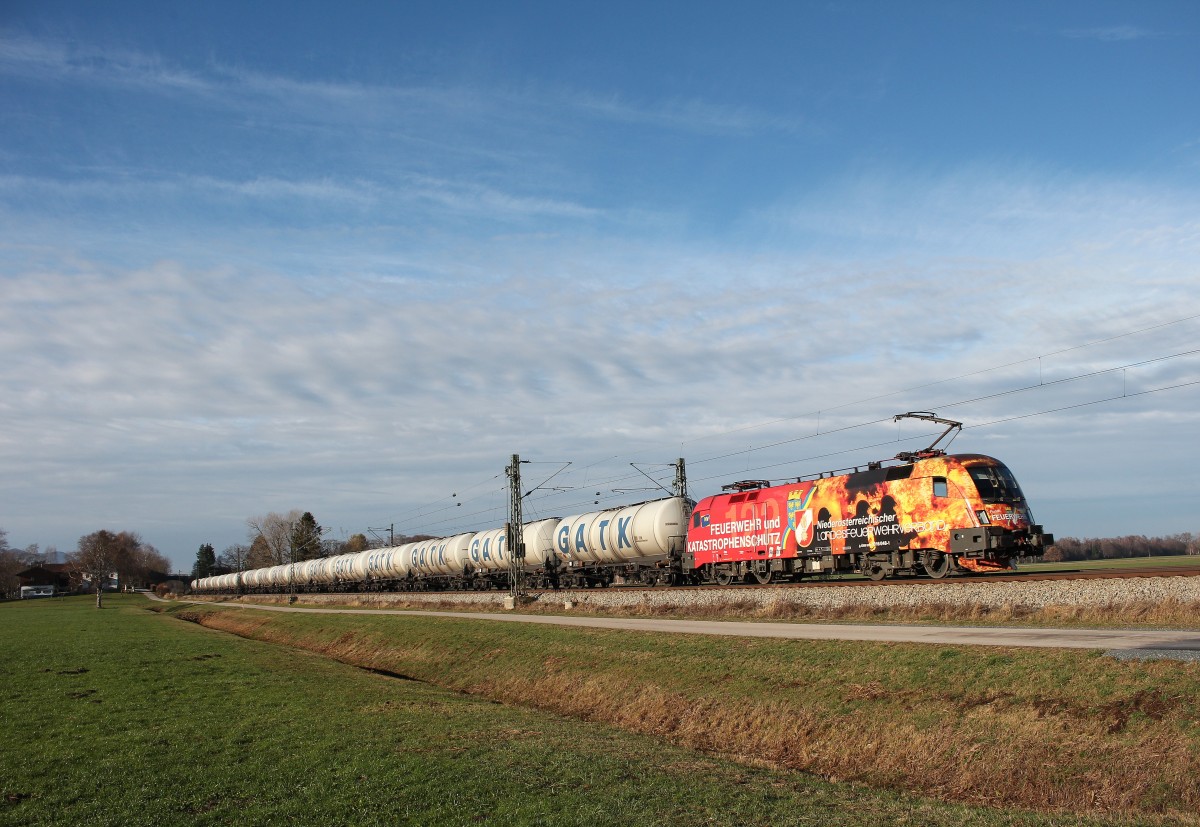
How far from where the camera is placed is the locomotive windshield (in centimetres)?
2858

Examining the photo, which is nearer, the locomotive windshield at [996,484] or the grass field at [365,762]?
the grass field at [365,762]

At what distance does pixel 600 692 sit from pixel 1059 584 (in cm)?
1340

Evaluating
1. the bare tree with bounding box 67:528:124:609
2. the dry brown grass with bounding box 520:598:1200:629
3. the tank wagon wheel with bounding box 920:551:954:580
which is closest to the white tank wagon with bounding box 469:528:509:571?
the dry brown grass with bounding box 520:598:1200:629

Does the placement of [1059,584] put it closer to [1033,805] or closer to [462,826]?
[1033,805]

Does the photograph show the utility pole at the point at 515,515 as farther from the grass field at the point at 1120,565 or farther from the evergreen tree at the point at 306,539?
the evergreen tree at the point at 306,539

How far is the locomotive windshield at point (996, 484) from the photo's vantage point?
2858 centimetres

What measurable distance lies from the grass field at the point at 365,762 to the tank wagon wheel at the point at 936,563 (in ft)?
37.8

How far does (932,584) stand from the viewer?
27.0 meters

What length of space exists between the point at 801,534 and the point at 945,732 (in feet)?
70.2

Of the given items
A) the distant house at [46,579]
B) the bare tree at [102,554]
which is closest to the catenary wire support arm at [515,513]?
the bare tree at [102,554]

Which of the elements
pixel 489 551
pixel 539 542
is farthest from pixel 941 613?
pixel 489 551

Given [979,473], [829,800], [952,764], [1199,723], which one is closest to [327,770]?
[829,800]

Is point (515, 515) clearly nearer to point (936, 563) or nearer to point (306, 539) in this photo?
point (936, 563)

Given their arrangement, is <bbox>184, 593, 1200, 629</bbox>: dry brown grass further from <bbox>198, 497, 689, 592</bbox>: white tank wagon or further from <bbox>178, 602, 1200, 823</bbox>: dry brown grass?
<bbox>178, 602, 1200, 823</bbox>: dry brown grass
